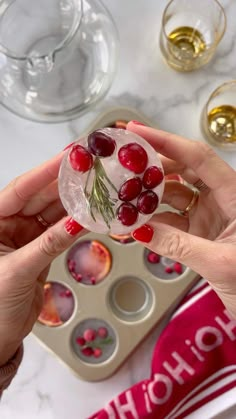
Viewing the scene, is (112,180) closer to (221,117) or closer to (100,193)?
(100,193)

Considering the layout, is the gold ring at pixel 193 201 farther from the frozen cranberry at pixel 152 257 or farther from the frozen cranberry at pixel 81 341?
the frozen cranberry at pixel 81 341

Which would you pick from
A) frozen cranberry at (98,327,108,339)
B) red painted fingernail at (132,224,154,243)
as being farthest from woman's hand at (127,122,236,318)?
frozen cranberry at (98,327,108,339)

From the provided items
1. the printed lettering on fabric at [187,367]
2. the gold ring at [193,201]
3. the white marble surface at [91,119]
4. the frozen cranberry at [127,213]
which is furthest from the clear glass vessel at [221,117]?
the frozen cranberry at [127,213]

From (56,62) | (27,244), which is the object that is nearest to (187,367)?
(27,244)

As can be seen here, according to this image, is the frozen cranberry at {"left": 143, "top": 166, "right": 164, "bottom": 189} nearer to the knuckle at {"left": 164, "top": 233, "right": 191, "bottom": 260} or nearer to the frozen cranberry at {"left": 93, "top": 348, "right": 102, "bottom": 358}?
the knuckle at {"left": 164, "top": 233, "right": 191, "bottom": 260}

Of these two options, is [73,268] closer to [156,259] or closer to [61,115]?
[156,259]

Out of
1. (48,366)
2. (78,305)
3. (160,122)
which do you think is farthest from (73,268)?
(160,122)
